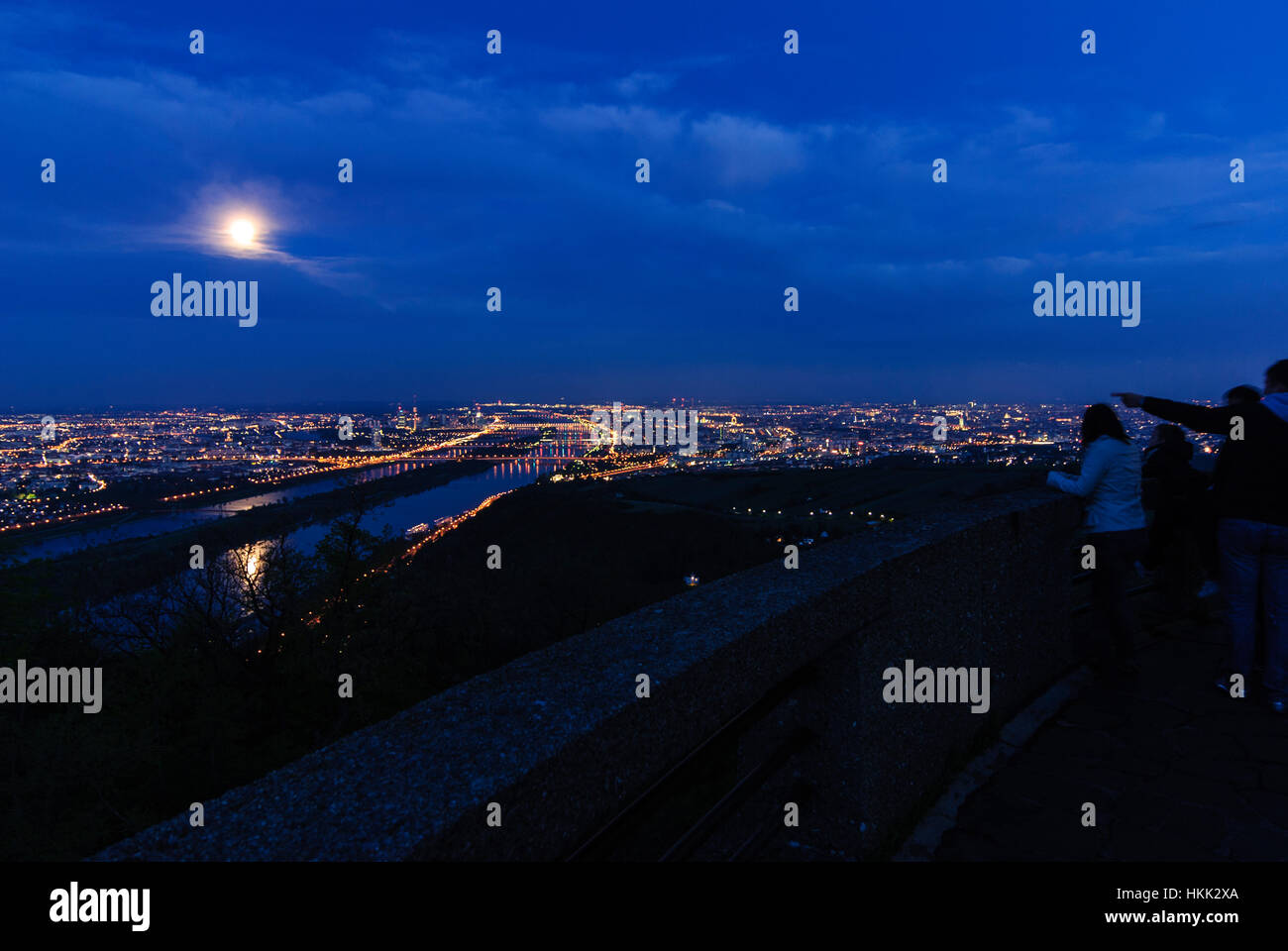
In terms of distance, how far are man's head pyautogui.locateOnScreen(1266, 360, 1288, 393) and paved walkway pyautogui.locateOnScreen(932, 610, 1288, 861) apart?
212 centimetres

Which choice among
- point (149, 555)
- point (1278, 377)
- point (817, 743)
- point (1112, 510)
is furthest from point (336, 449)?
point (1278, 377)

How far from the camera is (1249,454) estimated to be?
4.10 metres

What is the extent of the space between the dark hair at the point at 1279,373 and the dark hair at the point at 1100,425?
34.5 inches

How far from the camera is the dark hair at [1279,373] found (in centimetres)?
423

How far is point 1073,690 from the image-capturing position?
453 cm

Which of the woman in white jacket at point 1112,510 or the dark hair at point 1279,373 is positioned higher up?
the dark hair at point 1279,373

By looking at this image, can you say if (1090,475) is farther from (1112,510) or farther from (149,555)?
(149,555)

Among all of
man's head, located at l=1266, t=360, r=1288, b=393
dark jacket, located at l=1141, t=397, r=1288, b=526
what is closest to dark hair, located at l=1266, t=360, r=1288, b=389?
man's head, located at l=1266, t=360, r=1288, b=393

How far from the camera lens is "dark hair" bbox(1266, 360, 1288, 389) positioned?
4.23 metres

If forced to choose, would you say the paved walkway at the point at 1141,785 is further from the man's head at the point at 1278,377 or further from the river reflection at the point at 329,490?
the river reflection at the point at 329,490

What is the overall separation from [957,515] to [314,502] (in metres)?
75.1

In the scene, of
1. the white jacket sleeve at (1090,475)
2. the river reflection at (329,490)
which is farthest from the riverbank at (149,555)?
the white jacket sleeve at (1090,475)

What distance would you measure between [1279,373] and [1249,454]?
2.22ft
